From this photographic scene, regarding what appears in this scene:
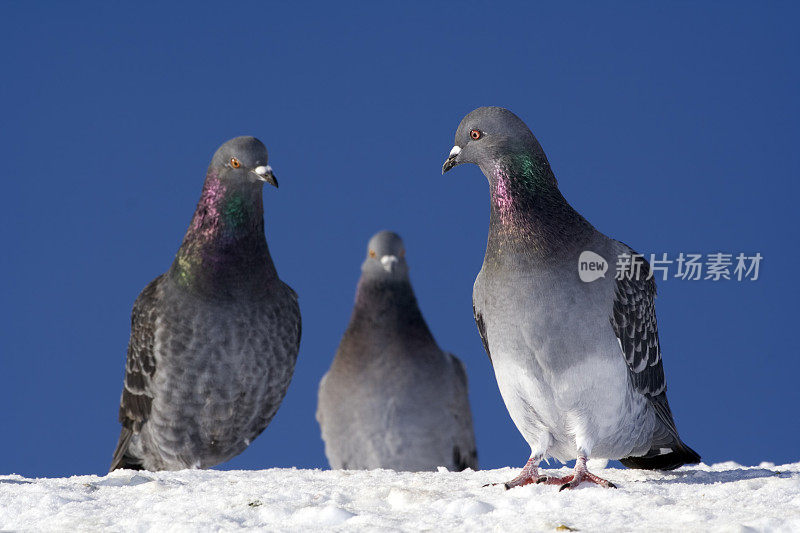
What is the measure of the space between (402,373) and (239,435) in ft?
5.38

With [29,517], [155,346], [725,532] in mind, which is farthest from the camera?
[155,346]

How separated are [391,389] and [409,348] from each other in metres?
0.38

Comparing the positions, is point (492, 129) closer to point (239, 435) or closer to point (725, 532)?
point (725, 532)

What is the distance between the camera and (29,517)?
404 cm

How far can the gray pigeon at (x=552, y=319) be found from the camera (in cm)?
451

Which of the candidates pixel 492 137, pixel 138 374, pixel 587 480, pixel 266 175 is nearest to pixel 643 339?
pixel 587 480

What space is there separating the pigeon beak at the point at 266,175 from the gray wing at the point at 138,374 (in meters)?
1.11

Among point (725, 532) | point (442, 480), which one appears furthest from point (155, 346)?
point (725, 532)

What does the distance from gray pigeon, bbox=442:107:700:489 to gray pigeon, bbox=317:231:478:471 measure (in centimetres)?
264

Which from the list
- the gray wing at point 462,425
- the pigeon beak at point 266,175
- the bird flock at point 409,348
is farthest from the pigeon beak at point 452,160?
the gray wing at point 462,425

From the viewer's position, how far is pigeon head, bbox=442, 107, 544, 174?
4742 millimetres

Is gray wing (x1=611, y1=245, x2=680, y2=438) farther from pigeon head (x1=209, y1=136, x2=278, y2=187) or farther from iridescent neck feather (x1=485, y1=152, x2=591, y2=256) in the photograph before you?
pigeon head (x1=209, y1=136, x2=278, y2=187)

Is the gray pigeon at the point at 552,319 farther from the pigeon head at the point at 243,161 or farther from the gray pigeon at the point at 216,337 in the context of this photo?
the gray pigeon at the point at 216,337

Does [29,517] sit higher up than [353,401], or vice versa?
[353,401]
